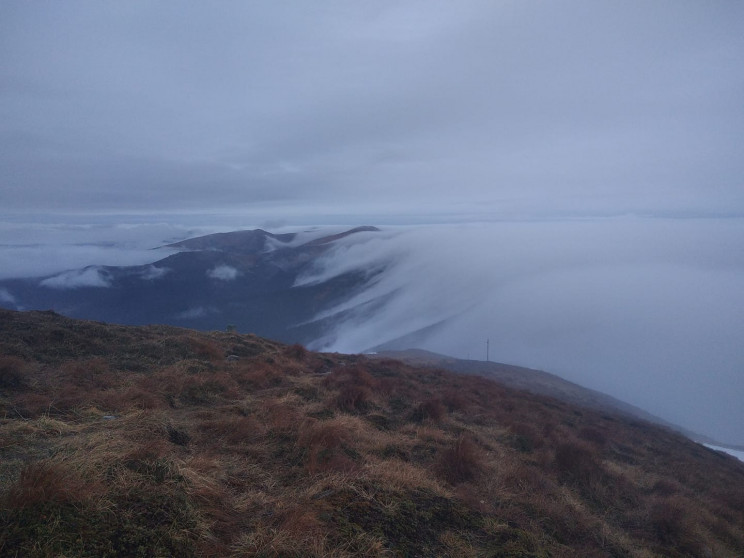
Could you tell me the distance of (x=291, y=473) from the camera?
5.28 meters

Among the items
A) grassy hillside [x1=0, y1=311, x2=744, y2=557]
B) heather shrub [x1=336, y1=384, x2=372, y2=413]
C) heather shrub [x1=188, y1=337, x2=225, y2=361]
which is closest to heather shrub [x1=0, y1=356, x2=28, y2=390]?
grassy hillside [x1=0, y1=311, x2=744, y2=557]

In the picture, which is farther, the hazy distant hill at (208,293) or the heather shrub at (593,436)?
the hazy distant hill at (208,293)

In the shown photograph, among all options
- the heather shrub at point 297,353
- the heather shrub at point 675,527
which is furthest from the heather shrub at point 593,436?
the heather shrub at point 297,353

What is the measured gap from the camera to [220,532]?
368 cm

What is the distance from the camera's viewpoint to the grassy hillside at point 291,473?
3.46 meters

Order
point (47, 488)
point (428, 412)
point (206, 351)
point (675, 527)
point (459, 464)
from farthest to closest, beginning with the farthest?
point (206, 351), point (428, 412), point (459, 464), point (675, 527), point (47, 488)

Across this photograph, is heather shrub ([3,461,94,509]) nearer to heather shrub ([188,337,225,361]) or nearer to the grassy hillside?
the grassy hillside

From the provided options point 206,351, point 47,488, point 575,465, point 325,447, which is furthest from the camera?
point 206,351

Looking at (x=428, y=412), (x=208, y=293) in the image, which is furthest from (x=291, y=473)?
(x=208, y=293)

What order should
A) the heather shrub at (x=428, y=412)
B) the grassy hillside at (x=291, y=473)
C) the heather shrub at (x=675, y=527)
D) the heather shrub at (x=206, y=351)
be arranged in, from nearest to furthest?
the grassy hillside at (x=291, y=473), the heather shrub at (x=675, y=527), the heather shrub at (x=428, y=412), the heather shrub at (x=206, y=351)

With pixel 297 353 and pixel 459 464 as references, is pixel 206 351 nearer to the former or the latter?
pixel 297 353

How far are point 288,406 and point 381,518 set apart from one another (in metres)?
4.51

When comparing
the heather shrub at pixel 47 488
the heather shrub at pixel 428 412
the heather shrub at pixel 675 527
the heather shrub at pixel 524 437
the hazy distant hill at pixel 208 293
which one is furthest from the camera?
the hazy distant hill at pixel 208 293

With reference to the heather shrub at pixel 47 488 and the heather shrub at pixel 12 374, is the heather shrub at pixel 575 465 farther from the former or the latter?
the heather shrub at pixel 12 374
